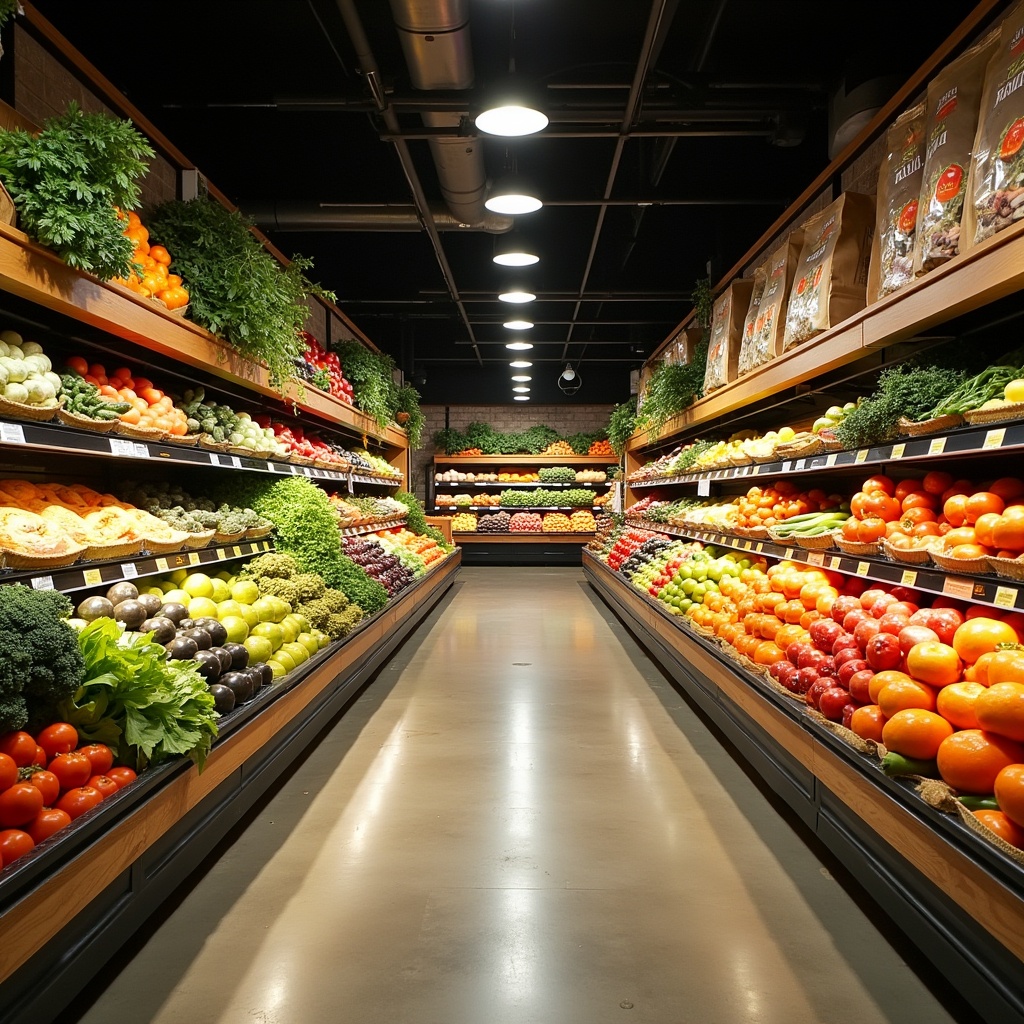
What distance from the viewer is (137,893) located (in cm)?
226

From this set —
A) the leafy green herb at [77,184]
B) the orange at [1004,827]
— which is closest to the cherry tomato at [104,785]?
the leafy green herb at [77,184]

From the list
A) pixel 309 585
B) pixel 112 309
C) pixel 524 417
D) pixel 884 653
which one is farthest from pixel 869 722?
pixel 524 417

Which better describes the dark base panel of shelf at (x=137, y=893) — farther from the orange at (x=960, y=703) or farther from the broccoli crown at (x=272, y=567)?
the orange at (x=960, y=703)

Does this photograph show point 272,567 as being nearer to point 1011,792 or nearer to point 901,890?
point 901,890


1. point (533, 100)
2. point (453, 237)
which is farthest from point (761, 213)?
point (533, 100)

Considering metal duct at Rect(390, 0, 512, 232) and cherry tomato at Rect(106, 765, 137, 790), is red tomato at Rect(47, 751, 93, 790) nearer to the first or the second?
cherry tomato at Rect(106, 765, 137, 790)

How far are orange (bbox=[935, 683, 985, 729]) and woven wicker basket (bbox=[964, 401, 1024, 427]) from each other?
0.81 m

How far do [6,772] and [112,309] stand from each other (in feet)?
6.86

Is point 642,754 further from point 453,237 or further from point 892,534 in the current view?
point 453,237

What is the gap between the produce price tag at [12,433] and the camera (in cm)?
→ 263

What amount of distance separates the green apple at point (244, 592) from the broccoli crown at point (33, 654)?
1.99 m

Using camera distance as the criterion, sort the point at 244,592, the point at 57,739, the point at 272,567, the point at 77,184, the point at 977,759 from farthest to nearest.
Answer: the point at 272,567 < the point at 244,592 < the point at 77,184 < the point at 57,739 < the point at 977,759

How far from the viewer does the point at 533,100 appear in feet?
15.6

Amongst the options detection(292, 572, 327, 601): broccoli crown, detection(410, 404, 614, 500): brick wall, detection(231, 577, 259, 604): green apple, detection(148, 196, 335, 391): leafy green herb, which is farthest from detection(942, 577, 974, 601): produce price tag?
detection(410, 404, 614, 500): brick wall
